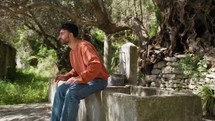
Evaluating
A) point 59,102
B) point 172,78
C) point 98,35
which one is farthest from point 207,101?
point 98,35

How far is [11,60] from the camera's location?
65.0 ft

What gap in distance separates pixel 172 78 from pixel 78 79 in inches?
253

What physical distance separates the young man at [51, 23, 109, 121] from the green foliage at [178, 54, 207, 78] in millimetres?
5326

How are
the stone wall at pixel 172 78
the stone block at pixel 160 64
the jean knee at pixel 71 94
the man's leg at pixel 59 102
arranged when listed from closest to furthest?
1. the jean knee at pixel 71 94
2. the man's leg at pixel 59 102
3. the stone wall at pixel 172 78
4. the stone block at pixel 160 64

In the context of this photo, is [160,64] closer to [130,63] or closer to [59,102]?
[130,63]

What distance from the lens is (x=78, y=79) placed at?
4488 millimetres

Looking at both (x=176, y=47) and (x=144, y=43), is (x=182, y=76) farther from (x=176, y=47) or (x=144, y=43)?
(x=144, y=43)

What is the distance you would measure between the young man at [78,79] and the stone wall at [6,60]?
1453 centimetres

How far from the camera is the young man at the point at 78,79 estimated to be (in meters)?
4.45

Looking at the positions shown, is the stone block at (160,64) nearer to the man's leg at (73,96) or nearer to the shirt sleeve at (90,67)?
the man's leg at (73,96)

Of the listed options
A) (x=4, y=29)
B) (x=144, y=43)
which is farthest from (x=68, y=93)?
(x=4, y=29)

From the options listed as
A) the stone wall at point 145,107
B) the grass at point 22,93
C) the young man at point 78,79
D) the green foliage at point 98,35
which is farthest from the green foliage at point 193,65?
the green foliage at point 98,35

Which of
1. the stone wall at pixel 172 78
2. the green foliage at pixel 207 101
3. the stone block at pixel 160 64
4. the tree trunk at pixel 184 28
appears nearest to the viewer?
the green foliage at pixel 207 101

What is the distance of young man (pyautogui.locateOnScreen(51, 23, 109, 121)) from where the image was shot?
4.45m
